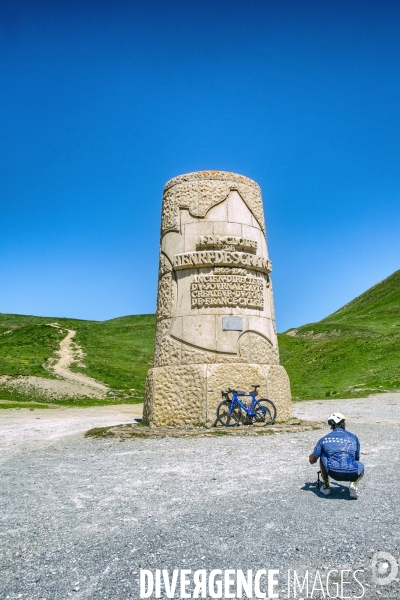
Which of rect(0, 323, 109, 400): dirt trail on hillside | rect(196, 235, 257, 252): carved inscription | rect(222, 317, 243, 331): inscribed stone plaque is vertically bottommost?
rect(0, 323, 109, 400): dirt trail on hillside

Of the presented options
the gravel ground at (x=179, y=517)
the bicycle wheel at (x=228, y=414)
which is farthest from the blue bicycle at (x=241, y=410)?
the gravel ground at (x=179, y=517)

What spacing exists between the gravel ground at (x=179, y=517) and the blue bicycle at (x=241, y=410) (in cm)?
241

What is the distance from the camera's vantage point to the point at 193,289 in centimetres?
1388

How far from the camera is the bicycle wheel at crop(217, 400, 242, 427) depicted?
41.1 feet

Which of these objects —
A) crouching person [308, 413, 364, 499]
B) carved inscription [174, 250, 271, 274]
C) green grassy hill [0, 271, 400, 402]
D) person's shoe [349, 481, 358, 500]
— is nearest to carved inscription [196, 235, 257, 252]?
carved inscription [174, 250, 271, 274]

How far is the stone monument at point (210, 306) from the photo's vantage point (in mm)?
13086

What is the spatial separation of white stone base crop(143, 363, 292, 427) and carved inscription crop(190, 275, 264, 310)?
5.83 feet

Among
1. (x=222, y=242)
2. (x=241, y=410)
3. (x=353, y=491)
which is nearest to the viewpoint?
(x=353, y=491)

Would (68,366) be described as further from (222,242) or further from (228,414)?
(228,414)

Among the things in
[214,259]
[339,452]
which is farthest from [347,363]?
[339,452]

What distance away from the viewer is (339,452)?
6445 mm

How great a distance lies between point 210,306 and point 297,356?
2713 centimetres

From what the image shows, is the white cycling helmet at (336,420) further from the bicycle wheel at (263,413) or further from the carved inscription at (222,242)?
the carved inscription at (222,242)

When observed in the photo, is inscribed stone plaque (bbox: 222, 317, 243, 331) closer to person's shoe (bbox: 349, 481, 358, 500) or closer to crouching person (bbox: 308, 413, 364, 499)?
crouching person (bbox: 308, 413, 364, 499)
